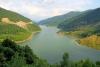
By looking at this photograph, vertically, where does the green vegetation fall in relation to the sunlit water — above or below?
above

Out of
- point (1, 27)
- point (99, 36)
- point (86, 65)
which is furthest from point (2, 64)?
point (1, 27)

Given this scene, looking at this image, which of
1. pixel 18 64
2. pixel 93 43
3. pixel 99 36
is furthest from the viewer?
pixel 99 36

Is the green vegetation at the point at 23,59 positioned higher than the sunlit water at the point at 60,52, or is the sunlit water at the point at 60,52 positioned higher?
the green vegetation at the point at 23,59

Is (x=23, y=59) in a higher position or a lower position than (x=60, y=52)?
higher

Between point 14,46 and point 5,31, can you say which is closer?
point 14,46

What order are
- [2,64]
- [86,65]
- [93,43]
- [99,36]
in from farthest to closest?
[99,36]
[93,43]
[86,65]
[2,64]

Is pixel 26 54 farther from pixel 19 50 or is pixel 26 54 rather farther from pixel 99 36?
pixel 99 36

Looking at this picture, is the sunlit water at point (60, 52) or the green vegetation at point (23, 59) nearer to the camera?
the green vegetation at point (23, 59)

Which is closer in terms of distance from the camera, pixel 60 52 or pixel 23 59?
pixel 23 59

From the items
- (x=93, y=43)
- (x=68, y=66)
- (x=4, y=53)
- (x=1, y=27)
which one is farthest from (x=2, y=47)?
(x=1, y=27)

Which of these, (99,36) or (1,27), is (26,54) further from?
(1,27)

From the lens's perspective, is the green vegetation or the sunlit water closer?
the green vegetation
